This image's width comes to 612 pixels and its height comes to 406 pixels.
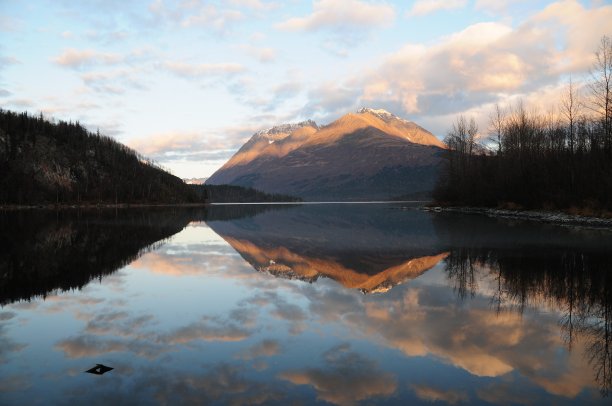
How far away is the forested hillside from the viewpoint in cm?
14662

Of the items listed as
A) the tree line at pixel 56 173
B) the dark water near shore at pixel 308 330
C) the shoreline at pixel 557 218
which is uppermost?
the tree line at pixel 56 173

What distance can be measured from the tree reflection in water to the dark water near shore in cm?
7

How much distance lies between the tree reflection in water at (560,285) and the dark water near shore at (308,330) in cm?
7

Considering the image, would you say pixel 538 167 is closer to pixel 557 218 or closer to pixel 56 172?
pixel 557 218

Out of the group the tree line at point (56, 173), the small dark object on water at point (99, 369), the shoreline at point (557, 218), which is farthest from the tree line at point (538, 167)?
the tree line at point (56, 173)

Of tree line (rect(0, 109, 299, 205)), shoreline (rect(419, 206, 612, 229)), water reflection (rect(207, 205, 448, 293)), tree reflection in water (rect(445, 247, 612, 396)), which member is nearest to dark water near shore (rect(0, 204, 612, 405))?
tree reflection in water (rect(445, 247, 612, 396))

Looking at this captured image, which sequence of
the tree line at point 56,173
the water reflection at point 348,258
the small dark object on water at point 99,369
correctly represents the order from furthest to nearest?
1. the tree line at point 56,173
2. the water reflection at point 348,258
3. the small dark object on water at point 99,369

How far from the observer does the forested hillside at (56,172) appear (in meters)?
147

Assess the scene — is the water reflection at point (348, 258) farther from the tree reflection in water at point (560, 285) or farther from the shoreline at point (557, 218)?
the shoreline at point (557, 218)

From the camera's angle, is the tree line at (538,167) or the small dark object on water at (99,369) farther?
the tree line at (538,167)

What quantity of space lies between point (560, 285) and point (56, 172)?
7297 inches

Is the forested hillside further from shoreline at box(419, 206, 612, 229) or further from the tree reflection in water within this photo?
the tree reflection in water

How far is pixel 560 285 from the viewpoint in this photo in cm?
1583

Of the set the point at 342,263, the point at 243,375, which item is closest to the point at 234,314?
the point at 243,375
